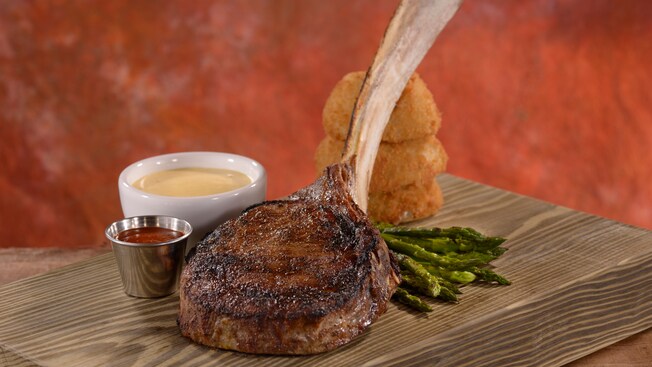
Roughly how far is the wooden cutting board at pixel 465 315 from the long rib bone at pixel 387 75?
0.48 metres

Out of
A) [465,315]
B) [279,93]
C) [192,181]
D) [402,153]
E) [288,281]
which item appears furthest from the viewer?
[279,93]

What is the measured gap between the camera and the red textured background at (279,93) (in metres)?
6.23

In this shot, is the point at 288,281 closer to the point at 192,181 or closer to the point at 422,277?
the point at 422,277

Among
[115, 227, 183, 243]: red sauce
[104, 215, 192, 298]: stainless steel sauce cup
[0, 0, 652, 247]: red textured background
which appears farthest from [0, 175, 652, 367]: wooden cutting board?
[0, 0, 652, 247]: red textured background

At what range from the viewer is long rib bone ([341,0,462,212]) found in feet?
12.3

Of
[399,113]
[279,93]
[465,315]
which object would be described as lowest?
[465,315]

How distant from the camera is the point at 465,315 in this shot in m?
3.08

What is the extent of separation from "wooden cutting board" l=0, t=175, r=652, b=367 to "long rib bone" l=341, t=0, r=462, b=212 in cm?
48

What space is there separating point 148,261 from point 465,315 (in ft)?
3.72

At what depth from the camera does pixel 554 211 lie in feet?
13.5

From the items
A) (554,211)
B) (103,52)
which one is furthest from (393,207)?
(103,52)

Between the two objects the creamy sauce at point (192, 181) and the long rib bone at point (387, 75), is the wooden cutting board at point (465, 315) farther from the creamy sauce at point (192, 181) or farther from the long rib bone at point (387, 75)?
the long rib bone at point (387, 75)

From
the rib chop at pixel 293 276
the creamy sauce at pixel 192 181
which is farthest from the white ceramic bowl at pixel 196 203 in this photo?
the rib chop at pixel 293 276

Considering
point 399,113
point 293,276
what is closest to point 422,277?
point 293,276
